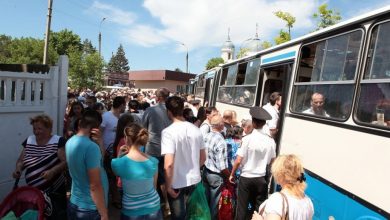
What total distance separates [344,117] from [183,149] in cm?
182

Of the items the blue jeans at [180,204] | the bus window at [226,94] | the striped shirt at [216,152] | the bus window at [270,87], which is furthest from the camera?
the bus window at [226,94]

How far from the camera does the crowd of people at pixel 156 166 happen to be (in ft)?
10.2

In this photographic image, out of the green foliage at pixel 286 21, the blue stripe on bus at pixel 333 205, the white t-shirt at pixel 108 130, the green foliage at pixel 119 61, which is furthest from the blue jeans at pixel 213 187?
the green foliage at pixel 119 61

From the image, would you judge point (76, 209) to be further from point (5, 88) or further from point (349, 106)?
point (5, 88)

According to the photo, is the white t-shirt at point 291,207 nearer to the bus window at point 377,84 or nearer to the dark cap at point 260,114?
the bus window at point 377,84

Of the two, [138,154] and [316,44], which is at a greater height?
[316,44]

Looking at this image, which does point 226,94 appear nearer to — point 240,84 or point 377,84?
point 240,84

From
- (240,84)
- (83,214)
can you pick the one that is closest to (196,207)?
(83,214)

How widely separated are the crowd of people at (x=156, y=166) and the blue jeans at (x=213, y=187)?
0.05ft

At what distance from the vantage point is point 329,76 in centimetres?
434

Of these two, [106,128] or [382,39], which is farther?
[106,128]

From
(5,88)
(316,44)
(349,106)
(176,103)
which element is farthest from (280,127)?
(5,88)

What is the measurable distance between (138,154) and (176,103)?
0.81 meters

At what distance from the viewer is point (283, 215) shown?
256cm
